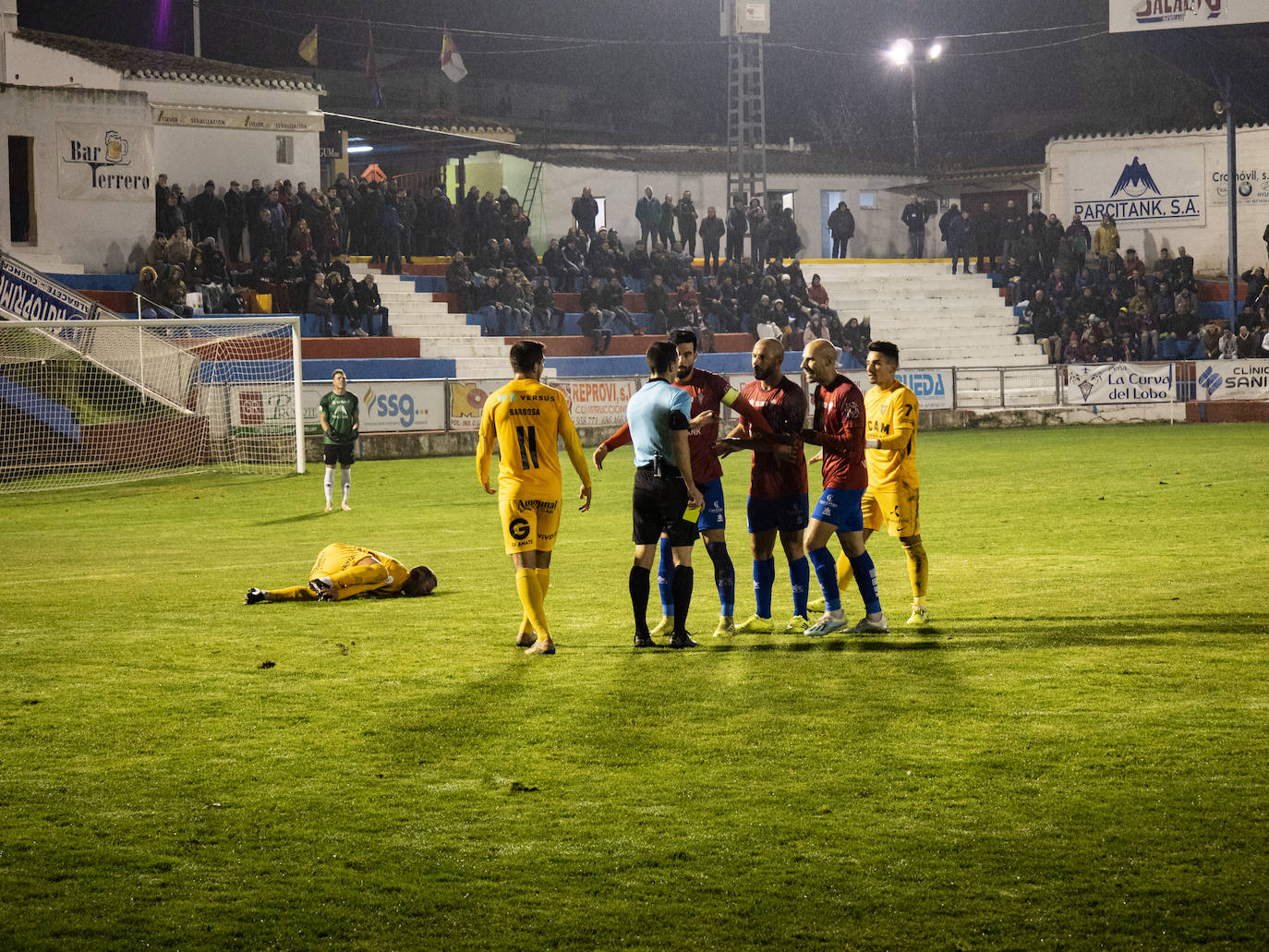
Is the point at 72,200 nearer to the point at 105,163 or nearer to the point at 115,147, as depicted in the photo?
the point at 105,163

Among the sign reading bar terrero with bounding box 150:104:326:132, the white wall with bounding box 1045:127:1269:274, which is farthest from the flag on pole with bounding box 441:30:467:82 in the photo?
the white wall with bounding box 1045:127:1269:274

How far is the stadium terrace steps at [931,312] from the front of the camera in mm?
37812

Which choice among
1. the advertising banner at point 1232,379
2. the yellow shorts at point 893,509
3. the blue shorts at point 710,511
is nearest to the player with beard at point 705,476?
the blue shorts at point 710,511

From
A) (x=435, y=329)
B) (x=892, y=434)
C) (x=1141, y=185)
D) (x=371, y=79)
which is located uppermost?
(x=371, y=79)

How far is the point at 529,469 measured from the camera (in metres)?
8.51

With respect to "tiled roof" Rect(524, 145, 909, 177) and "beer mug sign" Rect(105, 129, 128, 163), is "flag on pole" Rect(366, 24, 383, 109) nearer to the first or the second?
"tiled roof" Rect(524, 145, 909, 177)

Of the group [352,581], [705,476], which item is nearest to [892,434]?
[705,476]

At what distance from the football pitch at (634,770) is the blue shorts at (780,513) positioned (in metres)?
0.74

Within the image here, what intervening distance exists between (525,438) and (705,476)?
1.28 m

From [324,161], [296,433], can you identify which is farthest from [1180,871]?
[324,161]

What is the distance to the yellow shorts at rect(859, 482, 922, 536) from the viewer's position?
9.26m

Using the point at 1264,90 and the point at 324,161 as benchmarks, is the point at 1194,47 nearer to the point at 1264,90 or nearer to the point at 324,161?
the point at 1264,90

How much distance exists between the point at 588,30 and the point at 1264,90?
25.4 metres

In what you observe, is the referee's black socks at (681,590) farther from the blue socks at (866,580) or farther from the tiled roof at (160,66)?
the tiled roof at (160,66)
